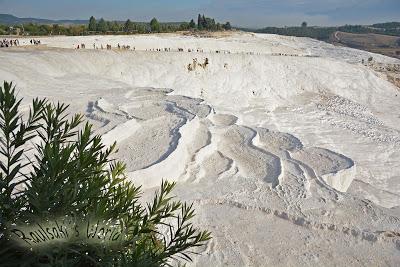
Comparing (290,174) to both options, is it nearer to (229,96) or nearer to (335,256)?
(335,256)

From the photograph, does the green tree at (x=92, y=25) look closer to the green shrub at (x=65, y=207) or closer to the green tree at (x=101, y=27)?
the green tree at (x=101, y=27)

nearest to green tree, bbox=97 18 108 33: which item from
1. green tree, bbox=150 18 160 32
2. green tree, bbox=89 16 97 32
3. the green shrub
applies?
green tree, bbox=89 16 97 32

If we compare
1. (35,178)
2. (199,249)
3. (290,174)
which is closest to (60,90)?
(290,174)

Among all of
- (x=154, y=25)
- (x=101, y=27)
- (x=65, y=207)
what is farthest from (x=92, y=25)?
(x=65, y=207)

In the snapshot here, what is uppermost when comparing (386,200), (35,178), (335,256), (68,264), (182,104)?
(35,178)

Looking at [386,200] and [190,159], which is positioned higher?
[190,159]

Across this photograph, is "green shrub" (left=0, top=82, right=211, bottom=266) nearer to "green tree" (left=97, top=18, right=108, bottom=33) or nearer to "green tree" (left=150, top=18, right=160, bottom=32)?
"green tree" (left=97, top=18, right=108, bottom=33)

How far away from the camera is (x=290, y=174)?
10531mm

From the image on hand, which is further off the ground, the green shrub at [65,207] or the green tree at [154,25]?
the green tree at [154,25]

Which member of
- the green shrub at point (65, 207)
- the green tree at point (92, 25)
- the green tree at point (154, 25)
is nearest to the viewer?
the green shrub at point (65, 207)

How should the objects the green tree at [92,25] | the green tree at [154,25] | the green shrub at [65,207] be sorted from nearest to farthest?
the green shrub at [65,207]
the green tree at [92,25]
the green tree at [154,25]

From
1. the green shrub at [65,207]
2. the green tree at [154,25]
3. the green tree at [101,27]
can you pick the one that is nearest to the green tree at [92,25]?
the green tree at [101,27]

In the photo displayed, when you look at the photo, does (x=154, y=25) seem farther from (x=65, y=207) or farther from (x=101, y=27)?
(x=65, y=207)

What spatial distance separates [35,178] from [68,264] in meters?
0.59
